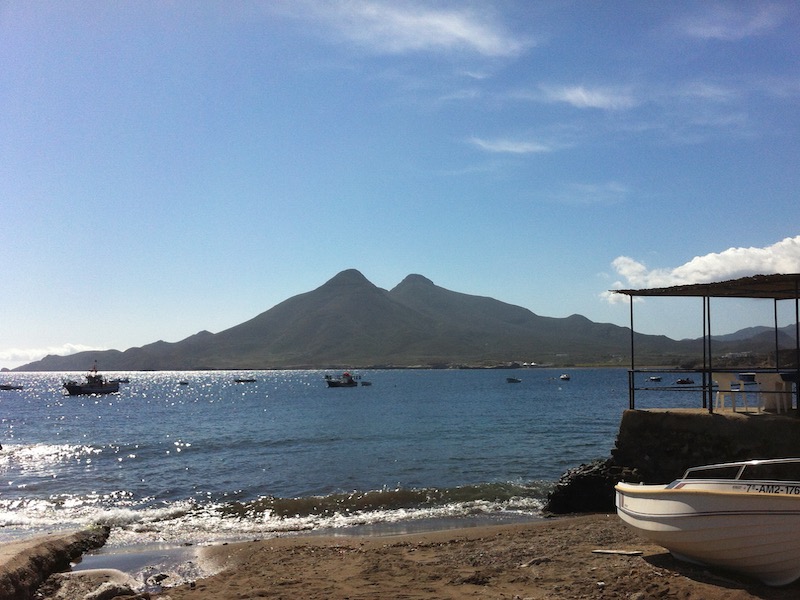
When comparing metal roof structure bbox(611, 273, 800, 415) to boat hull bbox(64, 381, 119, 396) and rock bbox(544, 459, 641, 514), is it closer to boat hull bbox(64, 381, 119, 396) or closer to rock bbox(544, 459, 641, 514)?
rock bbox(544, 459, 641, 514)

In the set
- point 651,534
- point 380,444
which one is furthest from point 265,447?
point 651,534

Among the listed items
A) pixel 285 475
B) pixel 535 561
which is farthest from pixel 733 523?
pixel 285 475

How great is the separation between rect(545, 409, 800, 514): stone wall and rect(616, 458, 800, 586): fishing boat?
502 centimetres

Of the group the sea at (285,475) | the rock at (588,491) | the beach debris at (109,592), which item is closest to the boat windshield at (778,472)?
the rock at (588,491)

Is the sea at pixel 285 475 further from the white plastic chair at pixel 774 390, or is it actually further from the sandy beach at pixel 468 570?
the white plastic chair at pixel 774 390

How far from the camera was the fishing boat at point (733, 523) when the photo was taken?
8.23 metres

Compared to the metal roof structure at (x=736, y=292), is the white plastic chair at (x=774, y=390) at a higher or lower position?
lower

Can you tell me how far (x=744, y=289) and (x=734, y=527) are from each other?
992 cm

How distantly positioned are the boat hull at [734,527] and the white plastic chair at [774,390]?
643 centimetres

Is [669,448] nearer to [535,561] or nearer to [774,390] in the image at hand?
[774,390]

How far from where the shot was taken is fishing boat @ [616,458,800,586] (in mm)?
8234

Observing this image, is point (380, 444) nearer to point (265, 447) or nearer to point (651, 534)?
point (265, 447)

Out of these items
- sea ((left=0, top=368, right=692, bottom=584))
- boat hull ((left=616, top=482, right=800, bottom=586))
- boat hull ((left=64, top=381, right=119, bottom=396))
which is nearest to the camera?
boat hull ((left=616, top=482, right=800, bottom=586))

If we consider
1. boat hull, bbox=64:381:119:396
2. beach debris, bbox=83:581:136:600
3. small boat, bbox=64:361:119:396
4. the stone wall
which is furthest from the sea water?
boat hull, bbox=64:381:119:396
